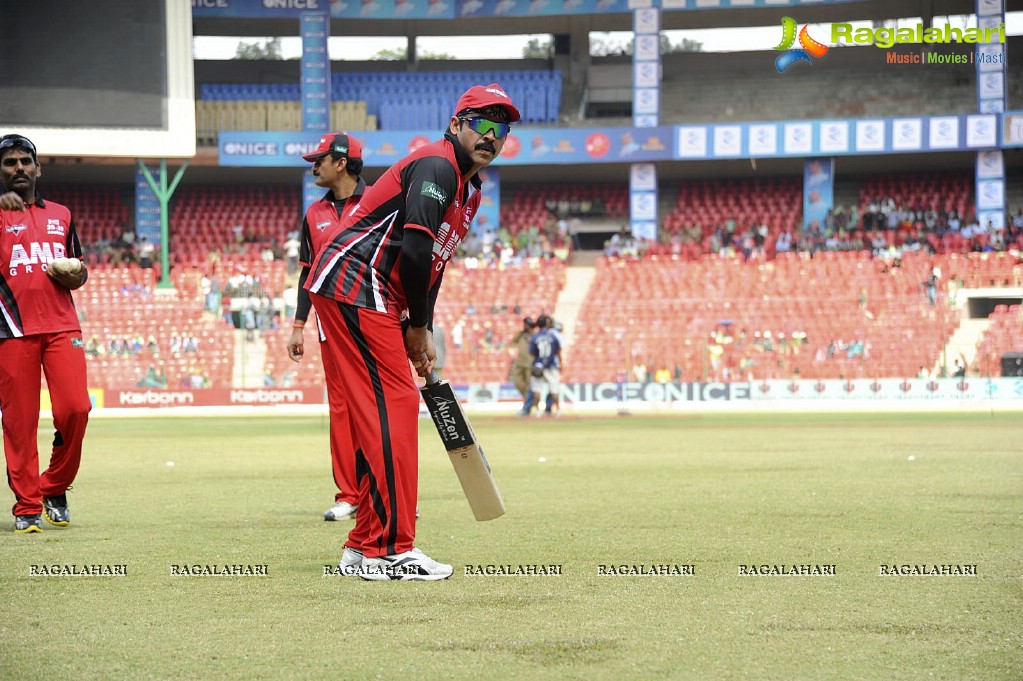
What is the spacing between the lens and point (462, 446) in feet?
19.9

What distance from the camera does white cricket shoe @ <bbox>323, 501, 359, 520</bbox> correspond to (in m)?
8.19

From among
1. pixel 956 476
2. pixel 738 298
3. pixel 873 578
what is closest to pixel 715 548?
pixel 873 578

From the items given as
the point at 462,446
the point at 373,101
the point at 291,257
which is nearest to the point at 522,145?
the point at 373,101

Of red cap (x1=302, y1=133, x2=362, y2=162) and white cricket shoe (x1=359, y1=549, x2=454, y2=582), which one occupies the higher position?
red cap (x1=302, y1=133, x2=362, y2=162)

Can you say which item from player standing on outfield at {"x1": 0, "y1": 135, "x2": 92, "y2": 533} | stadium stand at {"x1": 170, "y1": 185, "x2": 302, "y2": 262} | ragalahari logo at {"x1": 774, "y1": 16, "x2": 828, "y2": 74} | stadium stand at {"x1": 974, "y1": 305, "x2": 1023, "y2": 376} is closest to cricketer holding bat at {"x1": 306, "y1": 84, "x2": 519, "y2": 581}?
player standing on outfield at {"x1": 0, "y1": 135, "x2": 92, "y2": 533}

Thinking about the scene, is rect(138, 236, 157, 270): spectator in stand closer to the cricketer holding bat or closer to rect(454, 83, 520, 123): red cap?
the cricketer holding bat

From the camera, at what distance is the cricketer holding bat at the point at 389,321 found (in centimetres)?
572

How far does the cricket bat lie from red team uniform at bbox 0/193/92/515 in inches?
104

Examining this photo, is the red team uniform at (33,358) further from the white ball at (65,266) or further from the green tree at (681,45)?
the green tree at (681,45)

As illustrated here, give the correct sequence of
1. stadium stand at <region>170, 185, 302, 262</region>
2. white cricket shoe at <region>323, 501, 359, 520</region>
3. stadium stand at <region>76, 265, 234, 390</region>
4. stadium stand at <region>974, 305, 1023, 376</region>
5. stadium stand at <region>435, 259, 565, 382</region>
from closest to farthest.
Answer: white cricket shoe at <region>323, 501, 359, 520</region> < stadium stand at <region>974, 305, 1023, 376</region> < stadium stand at <region>76, 265, 234, 390</region> < stadium stand at <region>435, 259, 565, 382</region> < stadium stand at <region>170, 185, 302, 262</region>

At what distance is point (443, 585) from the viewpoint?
5.55 m

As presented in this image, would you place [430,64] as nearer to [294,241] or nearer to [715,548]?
[294,241]

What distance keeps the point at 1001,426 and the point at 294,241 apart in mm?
27077

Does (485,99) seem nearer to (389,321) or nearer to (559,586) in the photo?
(389,321)
